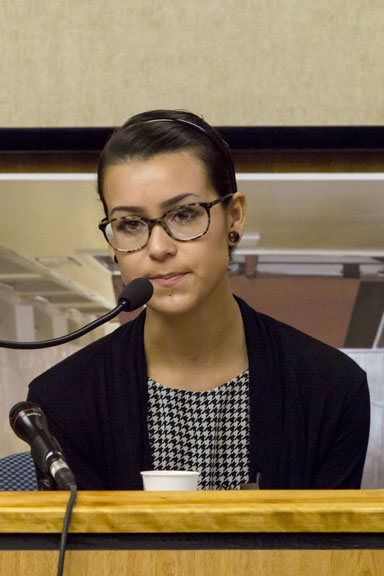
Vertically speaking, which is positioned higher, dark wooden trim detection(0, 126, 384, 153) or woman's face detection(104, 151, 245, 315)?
dark wooden trim detection(0, 126, 384, 153)

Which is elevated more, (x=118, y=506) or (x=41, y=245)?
(x=41, y=245)

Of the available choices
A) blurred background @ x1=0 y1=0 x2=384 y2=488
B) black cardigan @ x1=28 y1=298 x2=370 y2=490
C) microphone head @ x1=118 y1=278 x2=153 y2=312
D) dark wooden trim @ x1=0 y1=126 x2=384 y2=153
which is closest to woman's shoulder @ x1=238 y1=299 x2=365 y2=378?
black cardigan @ x1=28 y1=298 x2=370 y2=490

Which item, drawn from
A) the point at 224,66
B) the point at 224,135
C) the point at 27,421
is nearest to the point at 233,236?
the point at 27,421

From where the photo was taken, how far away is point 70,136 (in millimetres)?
1937

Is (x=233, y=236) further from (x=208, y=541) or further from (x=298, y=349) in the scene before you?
(x=208, y=541)

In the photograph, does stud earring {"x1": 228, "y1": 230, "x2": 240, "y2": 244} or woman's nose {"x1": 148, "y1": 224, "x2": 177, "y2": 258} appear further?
stud earring {"x1": 228, "y1": 230, "x2": 240, "y2": 244}

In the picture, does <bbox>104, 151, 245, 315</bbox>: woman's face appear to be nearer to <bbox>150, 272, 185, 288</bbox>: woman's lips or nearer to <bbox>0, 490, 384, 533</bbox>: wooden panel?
<bbox>150, 272, 185, 288</bbox>: woman's lips

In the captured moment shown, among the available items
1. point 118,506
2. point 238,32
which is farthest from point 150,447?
point 238,32

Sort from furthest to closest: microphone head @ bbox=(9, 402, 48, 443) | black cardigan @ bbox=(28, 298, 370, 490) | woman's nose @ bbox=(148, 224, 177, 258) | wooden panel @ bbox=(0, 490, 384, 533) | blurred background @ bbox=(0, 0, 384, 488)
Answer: blurred background @ bbox=(0, 0, 384, 488), black cardigan @ bbox=(28, 298, 370, 490), woman's nose @ bbox=(148, 224, 177, 258), microphone head @ bbox=(9, 402, 48, 443), wooden panel @ bbox=(0, 490, 384, 533)

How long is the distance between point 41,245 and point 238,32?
0.78m

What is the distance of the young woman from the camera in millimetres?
988

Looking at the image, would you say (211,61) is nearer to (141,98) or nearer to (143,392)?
(141,98)

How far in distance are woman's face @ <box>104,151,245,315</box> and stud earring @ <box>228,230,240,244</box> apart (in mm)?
53

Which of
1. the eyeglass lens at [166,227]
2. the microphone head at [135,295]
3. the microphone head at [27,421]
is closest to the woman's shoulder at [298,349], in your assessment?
the eyeglass lens at [166,227]
